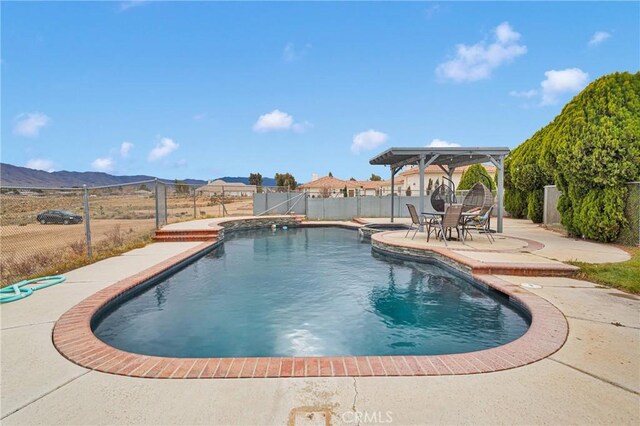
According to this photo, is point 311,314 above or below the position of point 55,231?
below

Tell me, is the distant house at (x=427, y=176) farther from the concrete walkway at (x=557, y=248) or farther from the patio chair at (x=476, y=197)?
the concrete walkway at (x=557, y=248)

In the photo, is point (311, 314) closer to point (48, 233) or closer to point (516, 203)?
point (48, 233)

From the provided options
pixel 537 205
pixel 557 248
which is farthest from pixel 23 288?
pixel 537 205

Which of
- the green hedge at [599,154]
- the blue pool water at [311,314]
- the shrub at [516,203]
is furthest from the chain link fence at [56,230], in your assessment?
the shrub at [516,203]

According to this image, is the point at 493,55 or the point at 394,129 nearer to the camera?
the point at 493,55

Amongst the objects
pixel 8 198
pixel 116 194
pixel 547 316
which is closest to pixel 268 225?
pixel 116 194

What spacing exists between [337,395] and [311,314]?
2562 millimetres

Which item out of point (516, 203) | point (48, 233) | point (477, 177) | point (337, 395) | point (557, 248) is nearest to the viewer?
point (337, 395)

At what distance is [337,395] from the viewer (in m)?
2.16

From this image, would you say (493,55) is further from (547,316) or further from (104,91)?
(104,91)

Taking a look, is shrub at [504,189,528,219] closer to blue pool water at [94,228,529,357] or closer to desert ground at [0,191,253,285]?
blue pool water at [94,228,529,357]

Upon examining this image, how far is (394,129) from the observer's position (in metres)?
27.7

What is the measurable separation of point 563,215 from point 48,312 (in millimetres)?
11928

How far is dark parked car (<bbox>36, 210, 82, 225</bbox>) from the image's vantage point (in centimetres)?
662
